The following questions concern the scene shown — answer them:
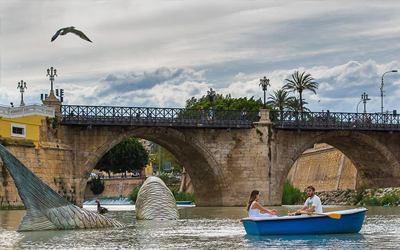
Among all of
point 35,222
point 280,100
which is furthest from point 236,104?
point 35,222

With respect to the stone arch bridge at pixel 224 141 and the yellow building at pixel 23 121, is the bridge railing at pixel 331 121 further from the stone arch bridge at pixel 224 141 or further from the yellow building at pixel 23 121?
the yellow building at pixel 23 121

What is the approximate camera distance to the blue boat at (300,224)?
1762cm

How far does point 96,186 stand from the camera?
2985 inches

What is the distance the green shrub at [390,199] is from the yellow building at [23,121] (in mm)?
19158

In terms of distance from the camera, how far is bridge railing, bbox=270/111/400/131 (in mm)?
43625

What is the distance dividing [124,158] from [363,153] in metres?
34.2

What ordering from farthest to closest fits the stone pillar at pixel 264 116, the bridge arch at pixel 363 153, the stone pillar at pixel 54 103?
1. the bridge arch at pixel 363 153
2. the stone pillar at pixel 264 116
3. the stone pillar at pixel 54 103

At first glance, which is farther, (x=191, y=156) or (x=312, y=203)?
(x=191, y=156)

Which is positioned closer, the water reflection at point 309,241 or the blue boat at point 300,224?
the water reflection at point 309,241

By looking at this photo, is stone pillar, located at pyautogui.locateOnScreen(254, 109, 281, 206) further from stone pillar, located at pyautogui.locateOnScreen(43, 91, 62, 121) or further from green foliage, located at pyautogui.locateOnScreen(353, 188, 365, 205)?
stone pillar, located at pyautogui.locateOnScreen(43, 91, 62, 121)

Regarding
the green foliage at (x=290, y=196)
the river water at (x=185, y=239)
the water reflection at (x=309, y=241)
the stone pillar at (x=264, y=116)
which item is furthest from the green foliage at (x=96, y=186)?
the water reflection at (x=309, y=241)

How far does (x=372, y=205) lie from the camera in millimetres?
43156

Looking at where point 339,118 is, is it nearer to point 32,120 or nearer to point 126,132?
point 126,132

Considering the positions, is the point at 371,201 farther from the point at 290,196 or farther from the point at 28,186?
the point at 28,186
